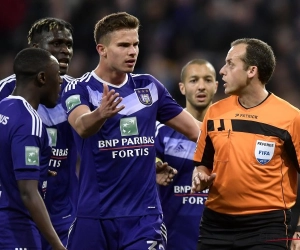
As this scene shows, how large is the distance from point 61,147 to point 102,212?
96 cm

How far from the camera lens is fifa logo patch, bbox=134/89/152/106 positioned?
680 cm

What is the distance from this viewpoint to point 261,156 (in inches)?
247

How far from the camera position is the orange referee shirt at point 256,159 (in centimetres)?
628

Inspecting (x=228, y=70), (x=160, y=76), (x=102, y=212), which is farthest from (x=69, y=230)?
(x=160, y=76)

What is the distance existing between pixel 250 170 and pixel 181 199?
1751 mm

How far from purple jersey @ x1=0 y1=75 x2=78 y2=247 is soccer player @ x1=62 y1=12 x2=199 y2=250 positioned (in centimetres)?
50

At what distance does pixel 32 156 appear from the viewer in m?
5.51

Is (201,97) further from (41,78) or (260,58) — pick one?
(41,78)

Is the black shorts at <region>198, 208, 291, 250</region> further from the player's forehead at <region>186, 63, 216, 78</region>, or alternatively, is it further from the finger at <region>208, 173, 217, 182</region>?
the player's forehead at <region>186, 63, 216, 78</region>

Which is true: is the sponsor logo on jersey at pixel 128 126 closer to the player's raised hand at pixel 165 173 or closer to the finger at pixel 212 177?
the player's raised hand at pixel 165 173

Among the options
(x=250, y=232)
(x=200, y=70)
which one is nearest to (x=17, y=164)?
(x=250, y=232)

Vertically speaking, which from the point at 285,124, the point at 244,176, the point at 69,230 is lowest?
the point at 69,230

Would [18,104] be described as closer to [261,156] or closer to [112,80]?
[112,80]

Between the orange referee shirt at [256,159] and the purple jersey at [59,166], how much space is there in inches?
59.8
